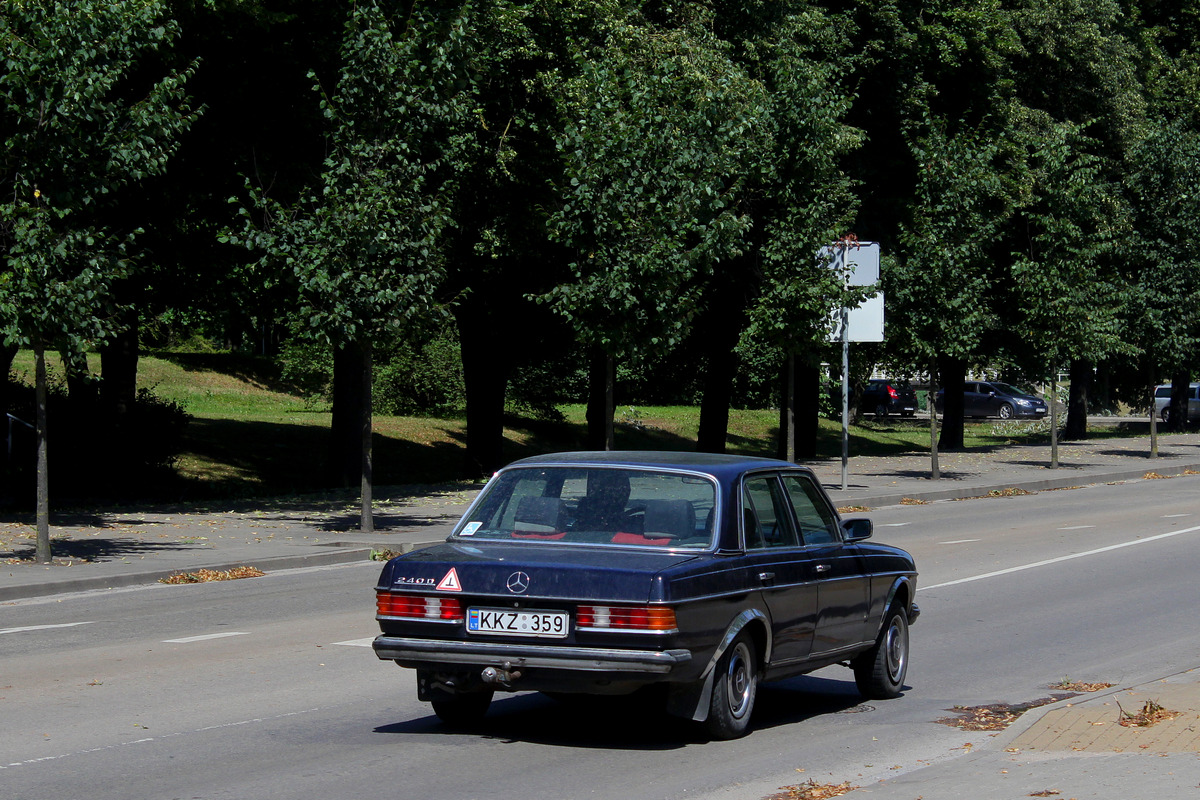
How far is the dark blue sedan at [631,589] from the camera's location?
657 centimetres

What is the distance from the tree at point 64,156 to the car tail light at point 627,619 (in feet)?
33.3

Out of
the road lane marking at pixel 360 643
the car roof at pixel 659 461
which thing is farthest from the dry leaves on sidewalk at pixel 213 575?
the car roof at pixel 659 461

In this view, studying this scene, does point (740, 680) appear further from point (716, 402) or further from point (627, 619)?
point (716, 402)

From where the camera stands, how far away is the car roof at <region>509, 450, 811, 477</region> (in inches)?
295

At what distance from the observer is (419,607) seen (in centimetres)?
695

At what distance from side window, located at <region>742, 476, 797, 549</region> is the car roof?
109mm

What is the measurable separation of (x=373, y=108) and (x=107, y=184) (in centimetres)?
391

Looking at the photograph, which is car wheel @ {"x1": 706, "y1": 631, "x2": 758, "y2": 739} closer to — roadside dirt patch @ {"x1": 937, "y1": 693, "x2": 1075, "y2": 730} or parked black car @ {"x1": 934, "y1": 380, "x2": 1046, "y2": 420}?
roadside dirt patch @ {"x1": 937, "y1": 693, "x2": 1075, "y2": 730}

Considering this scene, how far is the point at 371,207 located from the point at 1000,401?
172ft

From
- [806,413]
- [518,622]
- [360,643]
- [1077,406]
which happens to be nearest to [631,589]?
[518,622]

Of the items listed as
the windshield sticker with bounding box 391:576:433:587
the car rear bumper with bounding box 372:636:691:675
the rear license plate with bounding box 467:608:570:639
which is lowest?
the car rear bumper with bounding box 372:636:691:675

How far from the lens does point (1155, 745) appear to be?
6.64 metres

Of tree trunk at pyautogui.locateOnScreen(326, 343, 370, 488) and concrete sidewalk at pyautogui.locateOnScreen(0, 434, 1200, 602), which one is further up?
tree trunk at pyautogui.locateOnScreen(326, 343, 370, 488)

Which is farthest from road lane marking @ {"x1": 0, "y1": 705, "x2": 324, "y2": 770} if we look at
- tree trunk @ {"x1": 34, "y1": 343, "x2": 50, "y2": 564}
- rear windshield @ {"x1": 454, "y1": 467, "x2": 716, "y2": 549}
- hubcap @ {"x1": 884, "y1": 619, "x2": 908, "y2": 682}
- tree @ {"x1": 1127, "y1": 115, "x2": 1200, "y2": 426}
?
tree @ {"x1": 1127, "y1": 115, "x2": 1200, "y2": 426}
